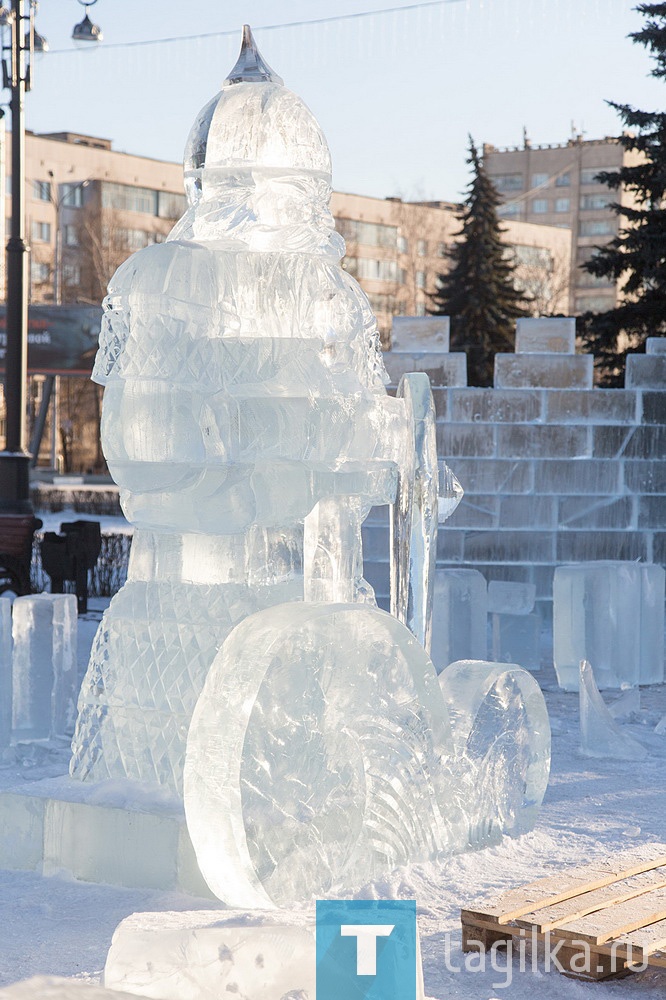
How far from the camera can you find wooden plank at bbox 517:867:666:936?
383 cm

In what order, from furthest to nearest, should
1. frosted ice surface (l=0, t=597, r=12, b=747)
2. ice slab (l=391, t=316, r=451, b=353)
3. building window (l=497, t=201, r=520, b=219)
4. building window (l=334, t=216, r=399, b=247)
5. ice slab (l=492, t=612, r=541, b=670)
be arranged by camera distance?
building window (l=497, t=201, r=520, b=219)
building window (l=334, t=216, r=399, b=247)
ice slab (l=391, t=316, r=451, b=353)
ice slab (l=492, t=612, r=541, b=670)
frosted ice surface (l=0, t=597, r=12, b=747)

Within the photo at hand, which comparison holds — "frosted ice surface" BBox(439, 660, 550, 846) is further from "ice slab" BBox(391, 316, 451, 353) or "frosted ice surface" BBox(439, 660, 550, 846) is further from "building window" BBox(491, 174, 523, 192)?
"building window" BBox(491, 174, 523, 192)

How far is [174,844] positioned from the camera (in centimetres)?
431

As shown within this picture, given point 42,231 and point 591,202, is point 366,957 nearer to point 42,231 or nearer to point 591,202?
point 42,231

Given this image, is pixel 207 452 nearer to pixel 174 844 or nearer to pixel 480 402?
pixel 174 844

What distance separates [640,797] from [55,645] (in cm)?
296

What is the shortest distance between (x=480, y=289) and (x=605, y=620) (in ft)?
54.7

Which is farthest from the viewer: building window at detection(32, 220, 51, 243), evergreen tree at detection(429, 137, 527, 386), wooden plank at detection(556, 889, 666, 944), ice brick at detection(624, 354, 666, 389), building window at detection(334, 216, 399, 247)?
building window at detection(334, 216, 399, 247)

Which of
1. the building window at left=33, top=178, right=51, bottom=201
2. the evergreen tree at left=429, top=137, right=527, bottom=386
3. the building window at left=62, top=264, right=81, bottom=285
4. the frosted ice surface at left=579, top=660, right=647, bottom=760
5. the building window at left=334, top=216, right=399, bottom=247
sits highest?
the building window at left=33, top=178, right=51, bottom=201

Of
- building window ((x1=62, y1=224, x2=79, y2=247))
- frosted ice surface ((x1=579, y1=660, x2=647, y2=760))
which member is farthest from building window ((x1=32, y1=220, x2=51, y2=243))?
frosted ice surface ((x1=579, y1=660, x2=647, y2=760))

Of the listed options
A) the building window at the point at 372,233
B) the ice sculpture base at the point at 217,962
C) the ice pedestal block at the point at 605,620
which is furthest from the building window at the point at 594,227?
the ice sculpture base at the point at 217,962

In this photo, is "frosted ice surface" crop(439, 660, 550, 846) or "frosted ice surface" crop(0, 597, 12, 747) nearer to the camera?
"frosted ice surface" crop(439, 660, 550, 846)

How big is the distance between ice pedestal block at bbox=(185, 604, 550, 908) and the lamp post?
26.8 feet

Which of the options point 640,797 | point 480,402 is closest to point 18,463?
point 480,402
